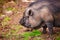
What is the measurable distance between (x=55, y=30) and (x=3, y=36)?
63.1 inches

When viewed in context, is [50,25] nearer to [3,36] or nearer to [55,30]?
[55,30]

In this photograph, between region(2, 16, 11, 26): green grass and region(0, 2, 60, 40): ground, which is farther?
region(2, 16, 11, 26): green grass

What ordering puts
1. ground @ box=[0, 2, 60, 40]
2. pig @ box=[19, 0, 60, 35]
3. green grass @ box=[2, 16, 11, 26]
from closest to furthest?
1. pig @ box=[19, 0, 60, 35]
2. ground @ box=[0, 2, 60, 40]
3. green grass @ box=[2, 16, 11, 26]

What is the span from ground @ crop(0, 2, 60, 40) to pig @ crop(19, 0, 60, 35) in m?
0.34

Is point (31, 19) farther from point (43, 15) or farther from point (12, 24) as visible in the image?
point (12, 24)

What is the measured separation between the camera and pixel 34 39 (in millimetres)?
7082

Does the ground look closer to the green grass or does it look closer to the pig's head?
the green grass

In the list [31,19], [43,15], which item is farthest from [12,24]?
[43,15]

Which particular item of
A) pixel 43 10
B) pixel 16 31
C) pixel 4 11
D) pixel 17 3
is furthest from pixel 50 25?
pixel 17 3

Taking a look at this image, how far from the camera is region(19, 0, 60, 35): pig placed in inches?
270

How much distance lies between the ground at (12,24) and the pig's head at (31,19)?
1.39ft

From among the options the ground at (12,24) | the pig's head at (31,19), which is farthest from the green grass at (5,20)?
the pig's head at (31,19)

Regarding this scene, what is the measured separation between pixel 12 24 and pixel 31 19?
5.22ft

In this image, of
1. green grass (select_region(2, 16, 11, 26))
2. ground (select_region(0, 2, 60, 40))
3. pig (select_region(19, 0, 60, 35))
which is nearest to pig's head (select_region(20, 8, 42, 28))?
pig (select_region(19, 0, 60, 35))
